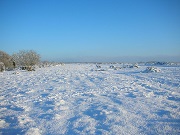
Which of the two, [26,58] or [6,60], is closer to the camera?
[6,60]

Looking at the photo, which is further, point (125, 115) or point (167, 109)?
point (167, 109)

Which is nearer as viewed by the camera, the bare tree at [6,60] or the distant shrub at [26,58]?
the bare tree at [6,60]

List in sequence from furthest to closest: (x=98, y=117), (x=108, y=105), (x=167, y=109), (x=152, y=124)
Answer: (x=108, y=105) < (x=167, y=109) < (x=98, y=117) < (x=152, y=124)

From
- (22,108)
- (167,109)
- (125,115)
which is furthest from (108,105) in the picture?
(22,108)

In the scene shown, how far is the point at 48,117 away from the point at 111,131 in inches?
80.3

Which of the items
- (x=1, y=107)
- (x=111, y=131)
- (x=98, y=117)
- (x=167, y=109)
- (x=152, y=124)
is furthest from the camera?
(x=1, y=107)

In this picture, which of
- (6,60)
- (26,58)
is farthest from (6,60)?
(26,58)

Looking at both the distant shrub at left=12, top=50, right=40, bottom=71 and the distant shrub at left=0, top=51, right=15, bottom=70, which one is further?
the distant shrub at left=12, top=50, right=40, bottom=71

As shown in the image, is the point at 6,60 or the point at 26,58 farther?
the point at 26,58

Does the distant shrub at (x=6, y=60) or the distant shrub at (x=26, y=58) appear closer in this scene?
the distant shrub at (x=6, y=60)

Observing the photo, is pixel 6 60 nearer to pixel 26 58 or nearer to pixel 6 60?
pixel 6 60

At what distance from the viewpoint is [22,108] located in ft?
19.6

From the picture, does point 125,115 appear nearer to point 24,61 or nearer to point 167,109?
point 167,109

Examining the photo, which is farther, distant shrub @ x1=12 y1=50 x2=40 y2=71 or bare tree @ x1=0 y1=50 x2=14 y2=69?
distant shrub @ x1=12 y1=50 x2=40 y2=71
